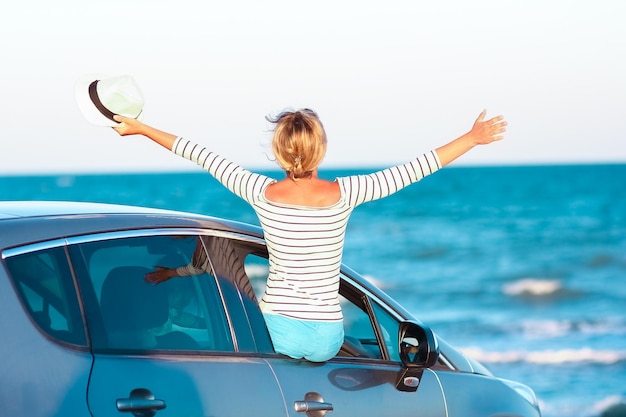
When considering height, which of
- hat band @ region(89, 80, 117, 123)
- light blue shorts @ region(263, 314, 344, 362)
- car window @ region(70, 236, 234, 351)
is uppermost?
hat band @ region(89, 80, 117, 123)

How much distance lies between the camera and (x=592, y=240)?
34156 millimetres

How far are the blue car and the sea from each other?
6851mm

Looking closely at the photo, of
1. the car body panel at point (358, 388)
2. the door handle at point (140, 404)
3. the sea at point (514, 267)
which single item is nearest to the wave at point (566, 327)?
the sea at point (514, 267)

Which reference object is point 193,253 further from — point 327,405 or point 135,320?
point 327,405

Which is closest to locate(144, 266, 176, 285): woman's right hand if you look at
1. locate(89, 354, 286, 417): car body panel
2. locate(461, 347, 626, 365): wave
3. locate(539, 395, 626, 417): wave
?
locate(89, 354, 286, 417): car body panel

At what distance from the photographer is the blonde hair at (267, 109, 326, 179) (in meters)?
3.91

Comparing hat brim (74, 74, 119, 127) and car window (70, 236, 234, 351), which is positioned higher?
hat brim (74, 74, 119, 127)

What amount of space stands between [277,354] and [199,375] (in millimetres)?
475

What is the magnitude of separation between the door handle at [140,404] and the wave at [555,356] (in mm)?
10881

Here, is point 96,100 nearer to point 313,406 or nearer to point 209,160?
point 209,160

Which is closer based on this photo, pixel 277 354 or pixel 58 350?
pixel 58 350

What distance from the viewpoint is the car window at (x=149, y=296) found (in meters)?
3.47

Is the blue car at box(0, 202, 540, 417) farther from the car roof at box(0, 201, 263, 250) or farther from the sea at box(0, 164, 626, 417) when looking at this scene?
the sea at box(0, 164, 626, 417)

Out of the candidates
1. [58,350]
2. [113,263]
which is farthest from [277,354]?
[58,350]
